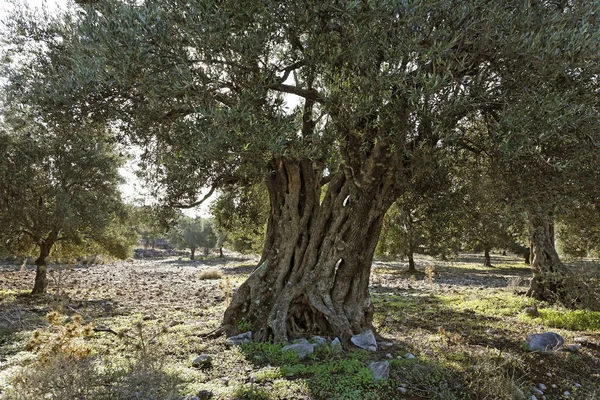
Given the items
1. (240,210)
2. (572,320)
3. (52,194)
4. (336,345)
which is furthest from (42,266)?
(572,320)

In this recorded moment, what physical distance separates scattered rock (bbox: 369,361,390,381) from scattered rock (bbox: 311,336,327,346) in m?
1.58

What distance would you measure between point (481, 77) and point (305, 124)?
13.6 ft

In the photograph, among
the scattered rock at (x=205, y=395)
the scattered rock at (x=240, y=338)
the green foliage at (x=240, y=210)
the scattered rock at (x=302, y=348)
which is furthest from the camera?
the green foliage at (x=240, y=210)

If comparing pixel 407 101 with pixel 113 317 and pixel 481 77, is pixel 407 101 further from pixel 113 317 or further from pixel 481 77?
pixel 113 317

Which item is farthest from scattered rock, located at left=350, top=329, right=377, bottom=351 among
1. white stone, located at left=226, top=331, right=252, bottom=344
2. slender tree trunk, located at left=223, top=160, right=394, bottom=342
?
white stone, located at left=226, top=331, right=252, bottom=344

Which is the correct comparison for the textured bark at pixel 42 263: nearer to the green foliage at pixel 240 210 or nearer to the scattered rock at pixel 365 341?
the green foliage at pixel 240 210

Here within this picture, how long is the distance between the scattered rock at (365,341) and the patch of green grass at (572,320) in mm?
6337

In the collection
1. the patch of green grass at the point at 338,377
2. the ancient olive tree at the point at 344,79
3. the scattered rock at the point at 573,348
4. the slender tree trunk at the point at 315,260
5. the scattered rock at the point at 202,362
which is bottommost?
the scattered rock at the point at 202,362

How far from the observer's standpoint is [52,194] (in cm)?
1744

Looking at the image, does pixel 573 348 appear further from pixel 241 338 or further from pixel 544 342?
pixel 241 338

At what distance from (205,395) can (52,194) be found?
16.4 metres

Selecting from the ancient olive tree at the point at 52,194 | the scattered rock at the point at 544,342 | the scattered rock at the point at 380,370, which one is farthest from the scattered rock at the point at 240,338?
the ancient olive tree at the point at 52,194

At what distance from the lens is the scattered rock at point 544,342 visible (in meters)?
7.68

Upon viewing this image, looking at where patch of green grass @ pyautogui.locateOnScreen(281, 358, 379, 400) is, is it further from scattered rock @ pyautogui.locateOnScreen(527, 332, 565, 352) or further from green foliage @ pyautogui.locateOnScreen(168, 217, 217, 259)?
green foliage @ pyautogui.locateOnScreen(168, 217, 217, 259)
